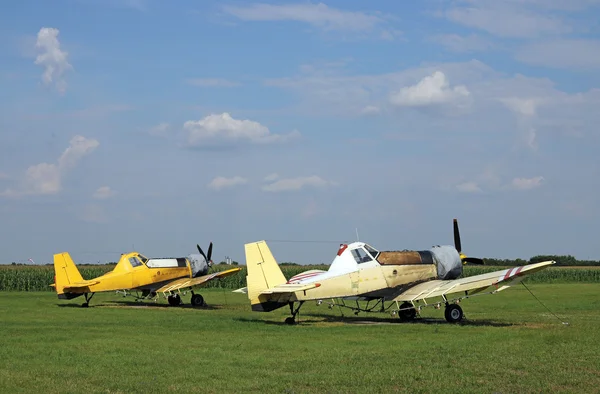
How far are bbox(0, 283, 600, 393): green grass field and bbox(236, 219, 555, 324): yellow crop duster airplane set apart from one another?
822 millimetres

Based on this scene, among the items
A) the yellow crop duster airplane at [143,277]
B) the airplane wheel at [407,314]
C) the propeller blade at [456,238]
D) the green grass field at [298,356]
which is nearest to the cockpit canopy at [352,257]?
the green grass field at [298,356]

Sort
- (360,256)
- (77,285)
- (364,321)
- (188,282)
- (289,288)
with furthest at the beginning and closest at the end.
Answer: (188,282) < (77,285) < (364,321) < (360,256) < (289,288)

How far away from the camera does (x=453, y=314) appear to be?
22641mm

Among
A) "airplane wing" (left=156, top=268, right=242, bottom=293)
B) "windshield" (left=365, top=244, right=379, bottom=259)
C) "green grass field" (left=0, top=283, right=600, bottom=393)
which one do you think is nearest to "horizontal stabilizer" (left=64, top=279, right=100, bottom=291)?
"airplane wing" (left=156, top=268, right=242, bottom=293)

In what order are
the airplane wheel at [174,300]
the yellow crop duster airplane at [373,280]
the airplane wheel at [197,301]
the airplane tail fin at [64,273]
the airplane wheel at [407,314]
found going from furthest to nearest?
1. the airplane wheel at [174,300]
2. the airplane wheel at [197,301]
3. the airplane tail fin at [64,273]
4. the airplane wheel at [407,314]
5. the yellow crop duster airplane at [373,280]

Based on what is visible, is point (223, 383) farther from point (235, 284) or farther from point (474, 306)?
point (235, 284)

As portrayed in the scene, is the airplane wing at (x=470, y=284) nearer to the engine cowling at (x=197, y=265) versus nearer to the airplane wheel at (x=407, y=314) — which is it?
the airplane wheel at (x=407, y=314)

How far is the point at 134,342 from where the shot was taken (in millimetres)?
17328

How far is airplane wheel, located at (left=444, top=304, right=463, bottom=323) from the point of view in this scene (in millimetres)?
22562

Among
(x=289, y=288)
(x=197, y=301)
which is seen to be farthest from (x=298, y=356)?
(x=197, y=301)

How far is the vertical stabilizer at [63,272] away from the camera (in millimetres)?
33031

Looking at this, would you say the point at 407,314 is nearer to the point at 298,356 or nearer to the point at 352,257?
the point at 352,257

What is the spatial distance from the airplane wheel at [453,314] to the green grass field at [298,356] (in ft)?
1.16

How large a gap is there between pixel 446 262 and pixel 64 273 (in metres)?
17.0
